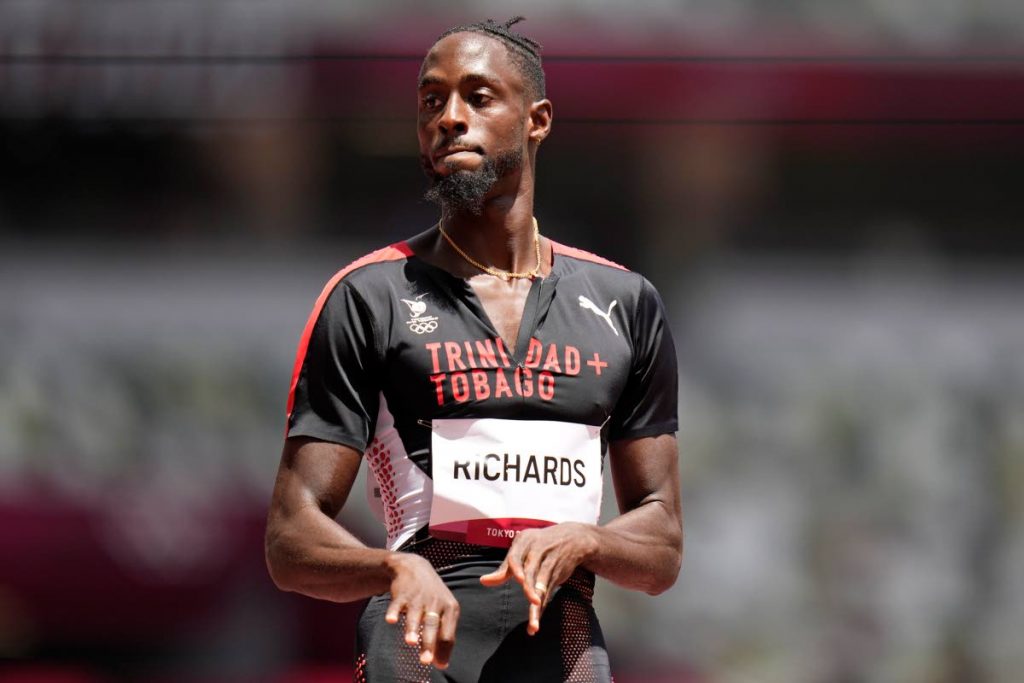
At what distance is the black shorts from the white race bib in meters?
0.04

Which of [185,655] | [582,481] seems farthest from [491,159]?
[185,655]

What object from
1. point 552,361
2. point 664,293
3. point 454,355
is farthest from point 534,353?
point 664,293

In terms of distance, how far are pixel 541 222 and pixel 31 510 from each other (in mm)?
2415

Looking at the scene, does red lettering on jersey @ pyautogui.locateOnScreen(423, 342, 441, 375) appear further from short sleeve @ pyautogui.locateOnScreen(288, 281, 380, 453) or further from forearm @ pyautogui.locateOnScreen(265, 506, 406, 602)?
forearm @ pyautogui.locateOnScreen(265, 506, 406, 602)

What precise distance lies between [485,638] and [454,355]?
0.47 m

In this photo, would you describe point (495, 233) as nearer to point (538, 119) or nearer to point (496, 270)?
point (496, 270)

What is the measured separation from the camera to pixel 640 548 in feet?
7.97

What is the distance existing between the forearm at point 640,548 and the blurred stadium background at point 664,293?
10.5 feet

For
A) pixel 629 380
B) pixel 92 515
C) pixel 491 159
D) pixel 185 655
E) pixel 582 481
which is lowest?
pixel 185 655

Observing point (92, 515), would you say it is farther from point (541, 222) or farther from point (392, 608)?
point (392, 608)

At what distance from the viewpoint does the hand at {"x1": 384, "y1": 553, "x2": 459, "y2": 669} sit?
6.68 feet

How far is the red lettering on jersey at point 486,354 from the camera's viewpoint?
95.7 inches

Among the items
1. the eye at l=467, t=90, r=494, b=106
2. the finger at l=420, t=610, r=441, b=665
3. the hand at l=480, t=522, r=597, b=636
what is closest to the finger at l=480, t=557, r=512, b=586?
the hand at l=480, t=522, r=597, b=636

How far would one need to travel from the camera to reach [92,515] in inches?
234
